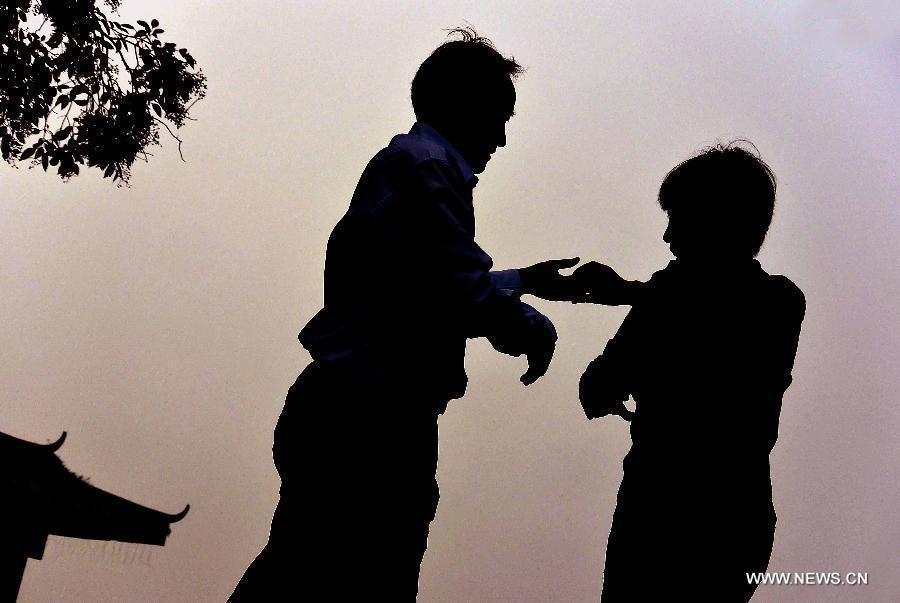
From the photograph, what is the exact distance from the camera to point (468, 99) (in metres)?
2.36

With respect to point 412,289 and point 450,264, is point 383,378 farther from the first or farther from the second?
point 450,264

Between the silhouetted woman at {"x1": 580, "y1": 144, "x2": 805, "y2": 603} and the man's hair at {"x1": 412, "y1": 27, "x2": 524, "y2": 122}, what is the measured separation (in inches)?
26.1

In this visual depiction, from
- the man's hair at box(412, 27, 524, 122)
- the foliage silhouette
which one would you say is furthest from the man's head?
the foliage silhouette

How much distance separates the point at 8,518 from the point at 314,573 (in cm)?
548

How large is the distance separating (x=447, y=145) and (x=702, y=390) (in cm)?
112

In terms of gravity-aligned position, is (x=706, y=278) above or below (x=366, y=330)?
above

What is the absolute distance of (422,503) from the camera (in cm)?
202

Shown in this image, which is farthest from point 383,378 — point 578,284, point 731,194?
point 731,194

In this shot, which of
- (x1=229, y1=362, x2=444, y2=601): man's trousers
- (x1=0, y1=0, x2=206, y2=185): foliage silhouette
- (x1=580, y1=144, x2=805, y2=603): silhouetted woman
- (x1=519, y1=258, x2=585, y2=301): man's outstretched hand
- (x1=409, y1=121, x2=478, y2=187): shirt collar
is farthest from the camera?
(x1=0, y1=0, x2=206, y2=185): foliage silhouette

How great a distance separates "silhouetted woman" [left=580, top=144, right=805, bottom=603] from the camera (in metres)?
2.03

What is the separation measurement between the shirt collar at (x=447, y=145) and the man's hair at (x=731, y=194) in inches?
27.7

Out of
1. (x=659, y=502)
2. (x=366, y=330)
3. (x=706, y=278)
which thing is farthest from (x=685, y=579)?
(x=366, y=330)

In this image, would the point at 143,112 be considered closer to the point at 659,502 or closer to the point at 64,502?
the point at 64,502

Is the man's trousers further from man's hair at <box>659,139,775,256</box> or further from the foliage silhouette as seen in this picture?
the foliage silhouette
